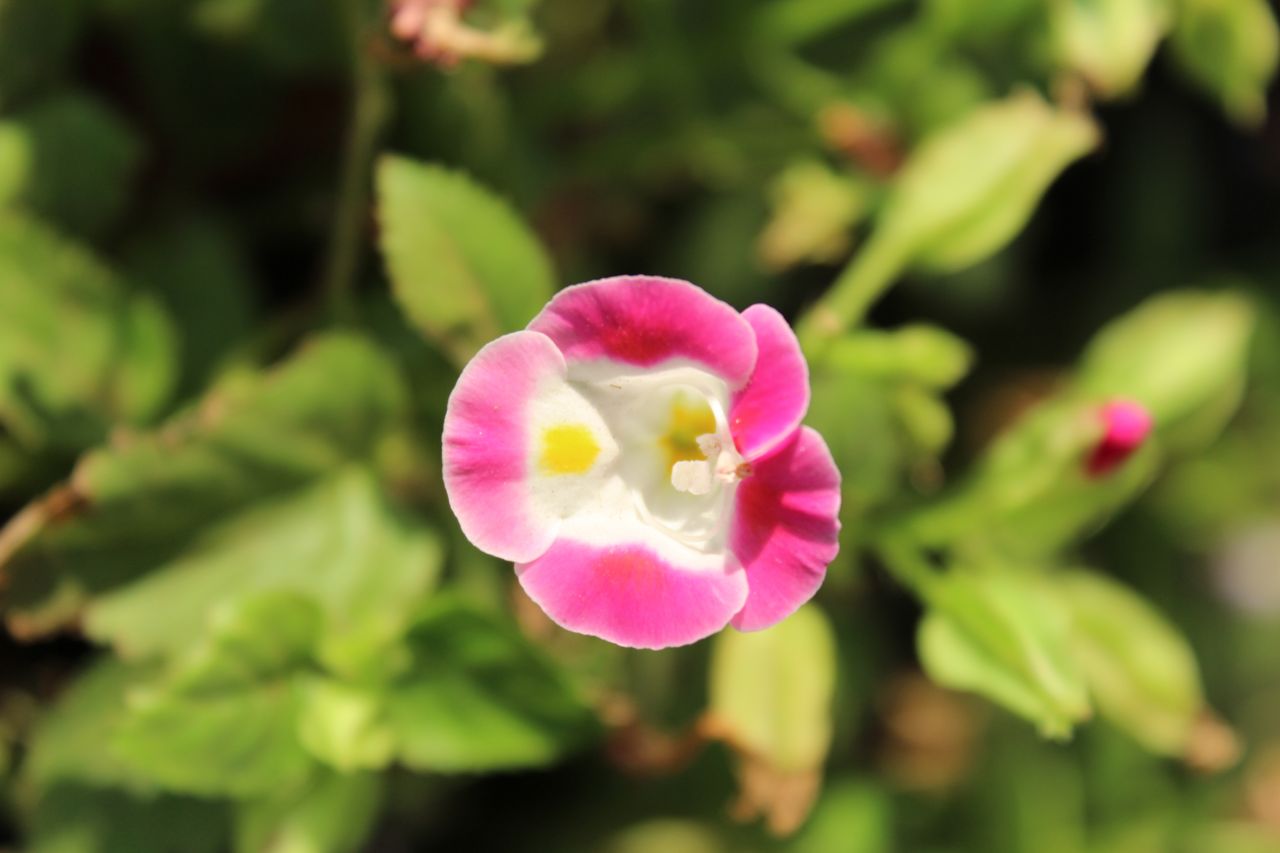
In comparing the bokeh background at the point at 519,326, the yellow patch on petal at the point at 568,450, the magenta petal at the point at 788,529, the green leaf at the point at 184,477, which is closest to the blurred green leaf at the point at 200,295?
the bokeh background at the point at 519,326

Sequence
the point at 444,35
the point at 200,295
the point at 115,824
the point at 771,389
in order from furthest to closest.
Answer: the point at 200,295, the point at 115,824, the point at 444,35, the point at 771,389

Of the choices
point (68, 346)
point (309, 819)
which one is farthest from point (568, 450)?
point (68, 346)

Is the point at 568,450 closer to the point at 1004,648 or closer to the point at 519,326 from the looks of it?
the point at 519,326

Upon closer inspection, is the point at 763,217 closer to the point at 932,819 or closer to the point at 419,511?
the point at 419,511

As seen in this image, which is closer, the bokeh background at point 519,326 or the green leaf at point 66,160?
the bokeh background at point 519,326

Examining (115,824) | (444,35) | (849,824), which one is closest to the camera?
(444,35)

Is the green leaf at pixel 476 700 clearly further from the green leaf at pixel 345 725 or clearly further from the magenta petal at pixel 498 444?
the magenta petal at pixel 498 444

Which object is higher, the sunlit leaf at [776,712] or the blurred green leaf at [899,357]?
the blurred green leaf at [899,357]

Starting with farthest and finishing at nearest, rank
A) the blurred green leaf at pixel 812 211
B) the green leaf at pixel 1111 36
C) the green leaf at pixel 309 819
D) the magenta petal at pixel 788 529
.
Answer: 1. the blurred green leaf at pixel 812 211
2. the green leaf at pixel 1111 36
3. the green leaf at pixel 309 819
4. the magenta petal at pixel 788 529
